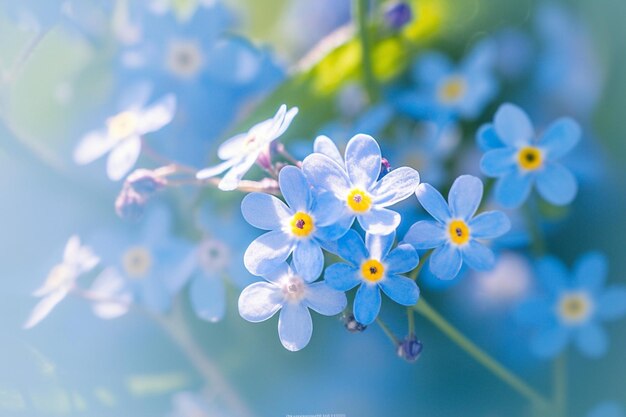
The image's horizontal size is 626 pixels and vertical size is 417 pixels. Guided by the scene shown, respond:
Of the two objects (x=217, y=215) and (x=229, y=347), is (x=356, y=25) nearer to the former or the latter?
(x=217, y=215)

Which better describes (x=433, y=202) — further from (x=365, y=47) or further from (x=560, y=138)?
(x=365, y=47)

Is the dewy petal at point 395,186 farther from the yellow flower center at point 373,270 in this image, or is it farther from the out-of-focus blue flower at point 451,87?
the out-of-focus blue flower at point 451,87

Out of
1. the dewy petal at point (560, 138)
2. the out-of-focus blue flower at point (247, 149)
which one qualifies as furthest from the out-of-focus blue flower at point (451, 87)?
the out-of-focus blue flower at point (247, 149)

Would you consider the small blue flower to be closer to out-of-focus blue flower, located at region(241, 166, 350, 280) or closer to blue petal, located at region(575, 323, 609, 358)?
out-of-focus blue flower, located at region(241, 166, 350, 280)

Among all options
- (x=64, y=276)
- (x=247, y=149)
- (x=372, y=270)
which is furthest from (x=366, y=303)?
(x=64, y=276)

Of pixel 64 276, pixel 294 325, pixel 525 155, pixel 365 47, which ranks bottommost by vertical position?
pixel 294 325

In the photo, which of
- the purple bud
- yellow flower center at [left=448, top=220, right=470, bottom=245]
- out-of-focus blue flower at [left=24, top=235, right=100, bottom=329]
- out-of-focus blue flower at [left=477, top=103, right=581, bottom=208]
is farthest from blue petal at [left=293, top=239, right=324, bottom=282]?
the purple bud

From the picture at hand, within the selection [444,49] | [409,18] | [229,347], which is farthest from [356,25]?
[229,347]
